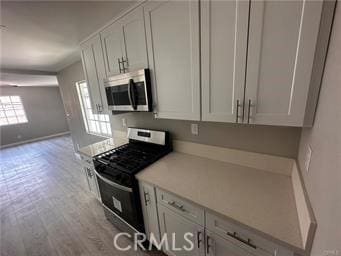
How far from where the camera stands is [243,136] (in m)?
1.36

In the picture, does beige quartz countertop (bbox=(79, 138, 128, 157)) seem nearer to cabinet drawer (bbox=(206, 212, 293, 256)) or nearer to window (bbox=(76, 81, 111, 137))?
window (bbox=(76, 81, 111, 137))

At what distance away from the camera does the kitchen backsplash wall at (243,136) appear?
1.16 meters

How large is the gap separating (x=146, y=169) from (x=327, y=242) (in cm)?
122

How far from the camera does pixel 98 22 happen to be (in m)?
1.57

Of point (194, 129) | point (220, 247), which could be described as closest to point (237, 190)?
point (220, 247)

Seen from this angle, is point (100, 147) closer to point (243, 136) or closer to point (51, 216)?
point (51, 216)

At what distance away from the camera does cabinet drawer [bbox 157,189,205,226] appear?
3.44ft

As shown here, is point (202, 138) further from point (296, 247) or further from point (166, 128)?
point (296, 247)

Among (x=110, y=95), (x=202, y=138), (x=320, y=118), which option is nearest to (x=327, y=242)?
(x=320, y=118)

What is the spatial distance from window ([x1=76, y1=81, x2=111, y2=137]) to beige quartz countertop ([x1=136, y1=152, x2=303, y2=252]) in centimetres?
221

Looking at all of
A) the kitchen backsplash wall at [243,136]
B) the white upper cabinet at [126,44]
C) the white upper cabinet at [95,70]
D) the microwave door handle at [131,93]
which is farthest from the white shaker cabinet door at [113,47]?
the kitchen backsplash wall at [243,136]

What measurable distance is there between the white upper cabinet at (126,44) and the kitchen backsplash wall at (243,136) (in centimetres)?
70

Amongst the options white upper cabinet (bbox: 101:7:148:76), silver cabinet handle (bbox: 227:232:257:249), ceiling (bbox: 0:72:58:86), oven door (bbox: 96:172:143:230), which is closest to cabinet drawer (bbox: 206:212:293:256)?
silver cabinet handle (bbox: 227:232:257:249)

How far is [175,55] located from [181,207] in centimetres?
117
